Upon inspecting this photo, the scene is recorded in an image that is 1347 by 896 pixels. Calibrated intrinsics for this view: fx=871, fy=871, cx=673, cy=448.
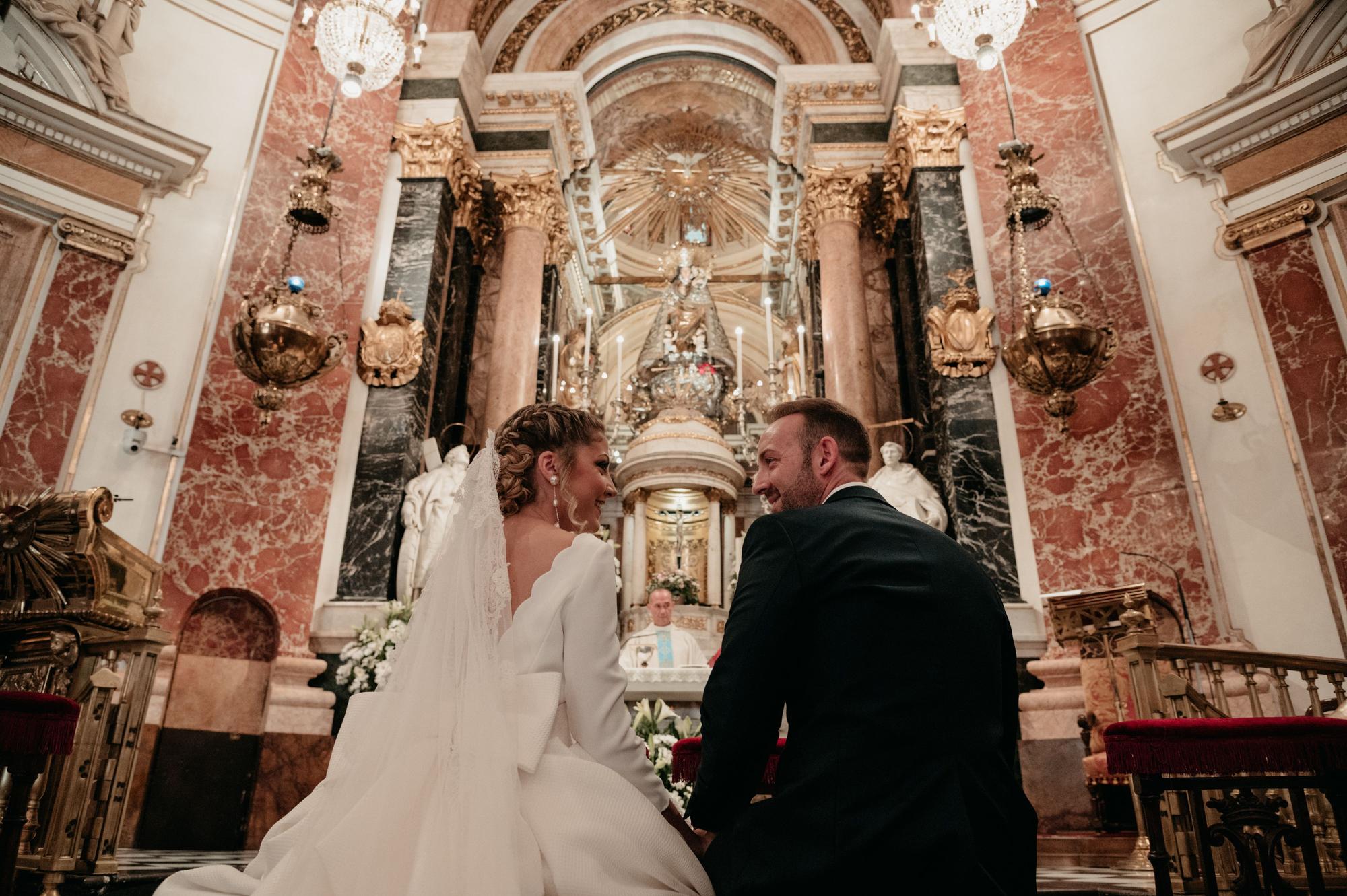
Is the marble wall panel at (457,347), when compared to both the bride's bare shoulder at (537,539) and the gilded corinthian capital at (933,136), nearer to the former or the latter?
the gilded corinthian capital at (933,136)

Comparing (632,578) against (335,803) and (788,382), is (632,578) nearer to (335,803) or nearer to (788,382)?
(788,382)

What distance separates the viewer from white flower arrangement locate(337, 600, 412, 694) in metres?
5.81

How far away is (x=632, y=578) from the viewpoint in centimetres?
910

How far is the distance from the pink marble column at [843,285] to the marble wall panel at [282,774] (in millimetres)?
5222

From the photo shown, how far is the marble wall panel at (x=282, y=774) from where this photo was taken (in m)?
5.86

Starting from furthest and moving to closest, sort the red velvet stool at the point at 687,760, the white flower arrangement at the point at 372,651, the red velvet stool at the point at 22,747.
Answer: the white flower arrangement at the point at 372,651 < the red velvet stool at the point at 687,760 < the red velvet stool at the point at 22,747

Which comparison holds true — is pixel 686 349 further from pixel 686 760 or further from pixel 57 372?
pixel 686 760

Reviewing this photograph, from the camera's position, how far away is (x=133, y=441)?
6137 mm

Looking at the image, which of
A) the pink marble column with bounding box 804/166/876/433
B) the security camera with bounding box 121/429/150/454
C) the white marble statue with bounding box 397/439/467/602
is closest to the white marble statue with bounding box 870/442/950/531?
the pink marble column with bounding box 804/166/876/433

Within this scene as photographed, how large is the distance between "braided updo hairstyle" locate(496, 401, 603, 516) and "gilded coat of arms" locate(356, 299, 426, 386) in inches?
218

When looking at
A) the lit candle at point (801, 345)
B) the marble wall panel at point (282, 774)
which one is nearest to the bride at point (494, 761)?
the marble wall panel at point (282, 774)

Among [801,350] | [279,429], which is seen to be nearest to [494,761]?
[279,429]

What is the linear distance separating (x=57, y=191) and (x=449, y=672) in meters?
6.37

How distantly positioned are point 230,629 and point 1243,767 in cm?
625
